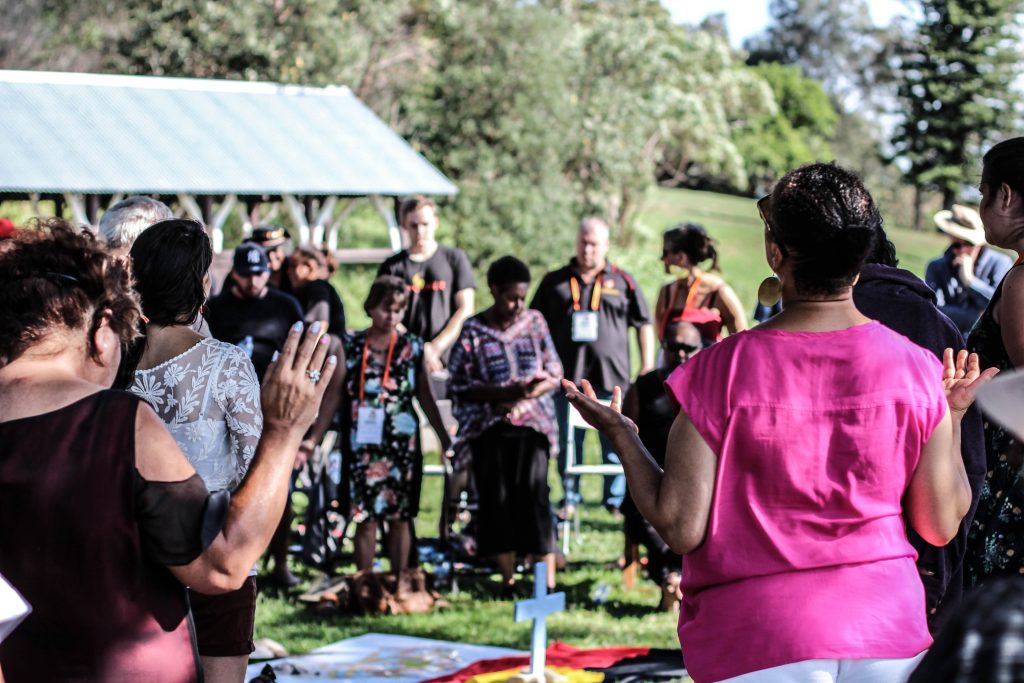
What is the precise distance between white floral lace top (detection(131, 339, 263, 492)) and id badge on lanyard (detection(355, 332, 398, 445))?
341cm

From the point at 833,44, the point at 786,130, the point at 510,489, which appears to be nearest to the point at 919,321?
the point at 510,489

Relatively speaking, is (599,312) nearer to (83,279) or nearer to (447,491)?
(447,491)

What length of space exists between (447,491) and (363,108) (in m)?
14.7

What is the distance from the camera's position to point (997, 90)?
175 ft

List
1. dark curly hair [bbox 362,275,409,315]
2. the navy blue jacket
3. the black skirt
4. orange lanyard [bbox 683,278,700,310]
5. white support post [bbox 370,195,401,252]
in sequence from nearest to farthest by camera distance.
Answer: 1. the navy blue jacket
2. dark curly hair [bbox 362,275,409,315]
3. the black skirt
4. orange lanyard [bbox 683,278,700,310]
5. white support post [bbox 370,195,401,252]

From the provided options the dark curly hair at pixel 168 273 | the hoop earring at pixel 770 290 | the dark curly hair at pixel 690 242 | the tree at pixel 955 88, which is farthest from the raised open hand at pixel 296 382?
the tree at pixel 955 88

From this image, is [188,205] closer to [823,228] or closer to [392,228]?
[392,228]

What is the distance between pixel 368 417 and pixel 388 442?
20 centimetres

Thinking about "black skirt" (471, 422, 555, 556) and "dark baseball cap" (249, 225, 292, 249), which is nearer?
"black skirt" (471, 422, 555, 556)

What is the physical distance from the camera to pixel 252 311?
22.2 ft

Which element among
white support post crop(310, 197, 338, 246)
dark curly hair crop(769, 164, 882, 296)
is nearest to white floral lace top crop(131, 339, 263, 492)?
dark curly hair crop(769, 164, 882, 296)

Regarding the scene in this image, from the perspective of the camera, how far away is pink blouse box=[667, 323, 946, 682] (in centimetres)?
245

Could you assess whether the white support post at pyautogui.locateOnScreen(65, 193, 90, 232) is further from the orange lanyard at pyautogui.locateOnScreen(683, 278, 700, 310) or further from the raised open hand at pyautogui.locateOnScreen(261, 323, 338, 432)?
→ the raised open hand at pyautogui.locateOnScreen(261, 323, 338, 432)

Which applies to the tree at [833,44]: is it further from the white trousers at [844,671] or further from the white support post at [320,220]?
the white trousers at [844,671]
